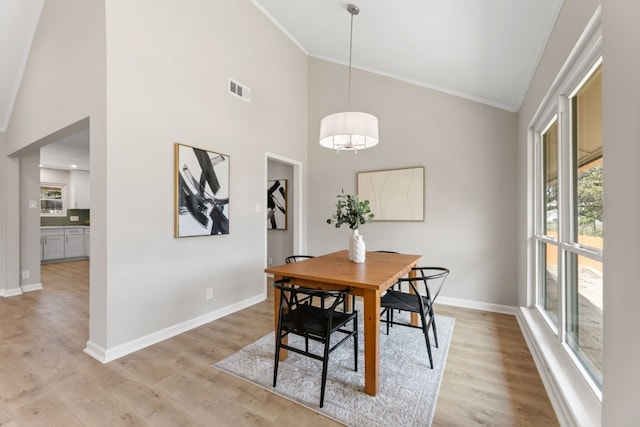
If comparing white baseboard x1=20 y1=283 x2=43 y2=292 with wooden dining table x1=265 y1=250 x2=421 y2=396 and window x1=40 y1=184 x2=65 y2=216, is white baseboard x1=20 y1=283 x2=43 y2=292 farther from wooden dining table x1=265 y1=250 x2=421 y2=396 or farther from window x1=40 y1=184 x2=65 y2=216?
wooden dining table x1=265 y1=250 x2=421 y2=396

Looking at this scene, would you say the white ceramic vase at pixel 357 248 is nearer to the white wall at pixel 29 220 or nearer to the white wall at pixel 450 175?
the white wall at pixel 450 175

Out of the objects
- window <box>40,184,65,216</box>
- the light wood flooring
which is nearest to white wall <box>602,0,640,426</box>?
the light wood flooring

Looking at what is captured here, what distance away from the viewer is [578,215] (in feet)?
5.86

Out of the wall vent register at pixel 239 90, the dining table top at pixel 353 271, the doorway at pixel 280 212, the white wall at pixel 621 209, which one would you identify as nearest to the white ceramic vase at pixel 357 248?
the dining table top at pixel 353 271

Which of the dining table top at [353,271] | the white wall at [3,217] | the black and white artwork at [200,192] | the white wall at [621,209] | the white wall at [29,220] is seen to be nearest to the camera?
the white wall at [621,209]

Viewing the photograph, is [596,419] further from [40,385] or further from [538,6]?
[40,385]

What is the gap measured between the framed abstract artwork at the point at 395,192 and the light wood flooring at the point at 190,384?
1574mm

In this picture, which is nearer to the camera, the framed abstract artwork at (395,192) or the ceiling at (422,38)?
the ceiling at (422,38)

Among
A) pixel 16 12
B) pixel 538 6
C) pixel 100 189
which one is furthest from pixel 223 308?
pixel 16 12

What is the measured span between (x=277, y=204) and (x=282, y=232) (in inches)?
21.6

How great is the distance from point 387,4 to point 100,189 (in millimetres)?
2979

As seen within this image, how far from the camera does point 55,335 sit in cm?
282

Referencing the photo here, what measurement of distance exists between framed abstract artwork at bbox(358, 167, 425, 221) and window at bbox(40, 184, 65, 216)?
26.4ft

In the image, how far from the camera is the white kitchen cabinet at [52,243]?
264 inches
